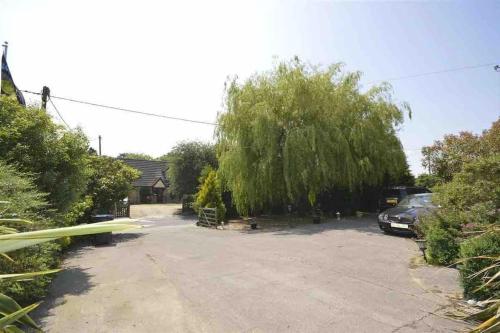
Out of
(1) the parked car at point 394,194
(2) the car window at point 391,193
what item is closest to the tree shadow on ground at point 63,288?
(1) the parked car at point 394,194

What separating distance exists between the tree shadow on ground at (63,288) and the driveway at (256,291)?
0.07 feet

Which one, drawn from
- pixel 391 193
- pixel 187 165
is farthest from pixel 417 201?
pixel 187 165

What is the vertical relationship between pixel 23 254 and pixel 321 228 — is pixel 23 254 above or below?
above

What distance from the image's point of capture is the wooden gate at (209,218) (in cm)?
1573

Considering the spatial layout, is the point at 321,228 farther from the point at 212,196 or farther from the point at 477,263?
the point at 477,263

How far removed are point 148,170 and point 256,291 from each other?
3999 centimetres

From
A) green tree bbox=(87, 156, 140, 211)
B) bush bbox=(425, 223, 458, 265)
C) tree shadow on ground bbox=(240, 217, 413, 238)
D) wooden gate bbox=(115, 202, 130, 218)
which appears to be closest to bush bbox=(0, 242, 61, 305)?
bush bbox=(425, 223, 458, 265)

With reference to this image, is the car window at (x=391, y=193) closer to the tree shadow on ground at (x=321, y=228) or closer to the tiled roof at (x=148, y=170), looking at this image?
the tree shadow on ground at (x=321, y=228)

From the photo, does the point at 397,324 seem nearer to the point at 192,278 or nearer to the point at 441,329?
the point at 441,329

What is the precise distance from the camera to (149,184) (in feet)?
136

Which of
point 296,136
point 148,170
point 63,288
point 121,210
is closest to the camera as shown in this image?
point 63,288

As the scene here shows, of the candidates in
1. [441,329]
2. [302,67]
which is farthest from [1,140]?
[302,67]

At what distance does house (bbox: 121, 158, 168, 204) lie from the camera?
134 ft

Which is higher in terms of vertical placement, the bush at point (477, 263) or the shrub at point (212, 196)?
the shrub at point (212, 196)
